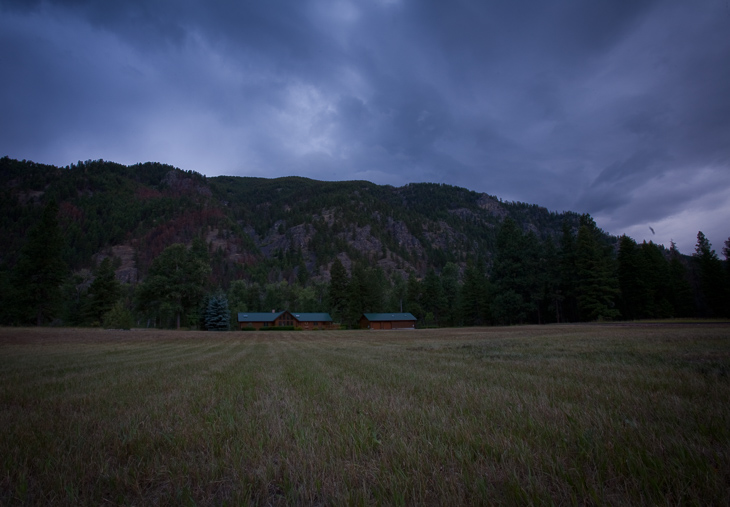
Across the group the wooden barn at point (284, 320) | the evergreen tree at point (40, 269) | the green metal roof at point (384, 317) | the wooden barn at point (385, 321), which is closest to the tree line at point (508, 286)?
the evergreen tree at point (40, 269)

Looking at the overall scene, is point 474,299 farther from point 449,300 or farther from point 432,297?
point 432,297

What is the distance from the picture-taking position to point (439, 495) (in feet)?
6.77

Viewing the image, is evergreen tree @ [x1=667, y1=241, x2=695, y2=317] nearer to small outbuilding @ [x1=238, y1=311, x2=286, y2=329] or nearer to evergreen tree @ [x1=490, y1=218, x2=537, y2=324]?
evergreen tree @ [x1=490, y1=218, x2=537, y2=324]

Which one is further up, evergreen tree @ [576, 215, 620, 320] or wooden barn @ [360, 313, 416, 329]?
evergreen tree @ [576, 215, 620, 320]

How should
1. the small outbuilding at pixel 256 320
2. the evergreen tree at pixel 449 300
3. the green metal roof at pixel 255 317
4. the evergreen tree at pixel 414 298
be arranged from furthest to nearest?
the small outbuilding at pixel 256 320, the green metal roof at pixel 255 317, the evergreen tree at pixel 414 298, the evergreen tree at pixel 449 300

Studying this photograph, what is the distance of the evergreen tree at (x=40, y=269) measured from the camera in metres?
39.9

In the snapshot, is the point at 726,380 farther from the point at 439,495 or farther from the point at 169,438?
the point at 169,438

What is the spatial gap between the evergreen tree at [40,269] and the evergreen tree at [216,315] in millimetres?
28322

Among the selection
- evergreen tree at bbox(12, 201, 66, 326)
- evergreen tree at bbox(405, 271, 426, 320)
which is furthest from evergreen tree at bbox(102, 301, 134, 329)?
evergreen tree at bbox(405, 271, 426, 320)

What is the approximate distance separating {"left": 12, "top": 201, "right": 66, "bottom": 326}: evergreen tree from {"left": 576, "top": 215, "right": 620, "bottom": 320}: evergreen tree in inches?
2938

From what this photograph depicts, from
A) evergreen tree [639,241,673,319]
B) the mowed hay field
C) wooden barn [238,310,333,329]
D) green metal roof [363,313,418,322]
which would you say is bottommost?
wooden barn [238,310,333,329]

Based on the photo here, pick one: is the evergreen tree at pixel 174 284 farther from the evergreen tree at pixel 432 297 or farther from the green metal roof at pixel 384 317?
the evergreen tree at pixel 432 297

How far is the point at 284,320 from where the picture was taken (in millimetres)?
98000

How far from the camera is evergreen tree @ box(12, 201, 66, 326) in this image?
131ft
